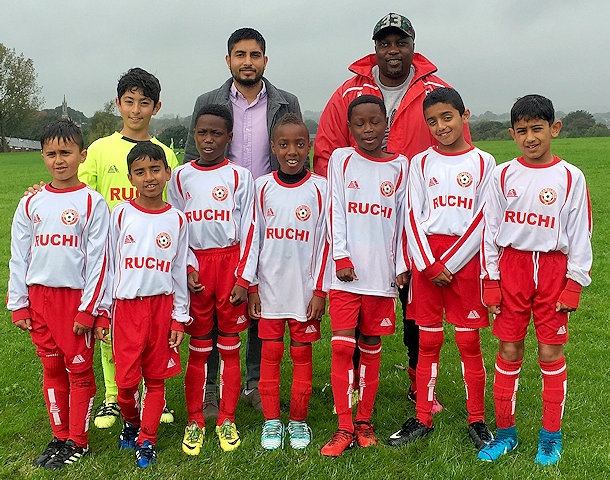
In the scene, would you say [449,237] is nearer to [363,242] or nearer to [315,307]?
[363,242]

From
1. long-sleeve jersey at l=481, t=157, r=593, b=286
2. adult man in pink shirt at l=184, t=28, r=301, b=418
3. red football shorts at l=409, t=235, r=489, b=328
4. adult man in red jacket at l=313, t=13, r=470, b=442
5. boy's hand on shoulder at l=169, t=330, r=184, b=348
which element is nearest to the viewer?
long-sleeve jersey at l=481, t=157, r=593, b=286

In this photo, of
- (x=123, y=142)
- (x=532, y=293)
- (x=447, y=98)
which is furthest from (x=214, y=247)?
(x=532, y=293)

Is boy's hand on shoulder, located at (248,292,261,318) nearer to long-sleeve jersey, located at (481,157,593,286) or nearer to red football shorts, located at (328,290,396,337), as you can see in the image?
red football shorts, located at (328,290,396,337)

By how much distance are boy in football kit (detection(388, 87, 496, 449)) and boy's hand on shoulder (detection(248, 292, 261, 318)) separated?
3.68 ft

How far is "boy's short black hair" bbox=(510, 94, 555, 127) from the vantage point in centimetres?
379

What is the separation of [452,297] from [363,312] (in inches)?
24.9

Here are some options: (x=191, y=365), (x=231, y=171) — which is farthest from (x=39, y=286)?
(x=231, y=171)

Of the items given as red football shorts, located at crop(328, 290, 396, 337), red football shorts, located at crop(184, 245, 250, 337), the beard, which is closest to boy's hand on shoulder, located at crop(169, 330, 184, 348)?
red football shorts, located at crop(184, 245, 250, 337)

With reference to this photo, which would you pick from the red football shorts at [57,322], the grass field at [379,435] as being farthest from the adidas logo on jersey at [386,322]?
the red football shorts at [57,322]

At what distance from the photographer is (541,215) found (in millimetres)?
3762

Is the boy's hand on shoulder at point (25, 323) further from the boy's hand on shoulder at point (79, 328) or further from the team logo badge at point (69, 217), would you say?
the team logo badge at point (69, 217)

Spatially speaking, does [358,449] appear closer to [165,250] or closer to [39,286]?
[165,250]

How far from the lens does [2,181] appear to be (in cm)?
2523

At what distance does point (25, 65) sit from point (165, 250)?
67.7m
